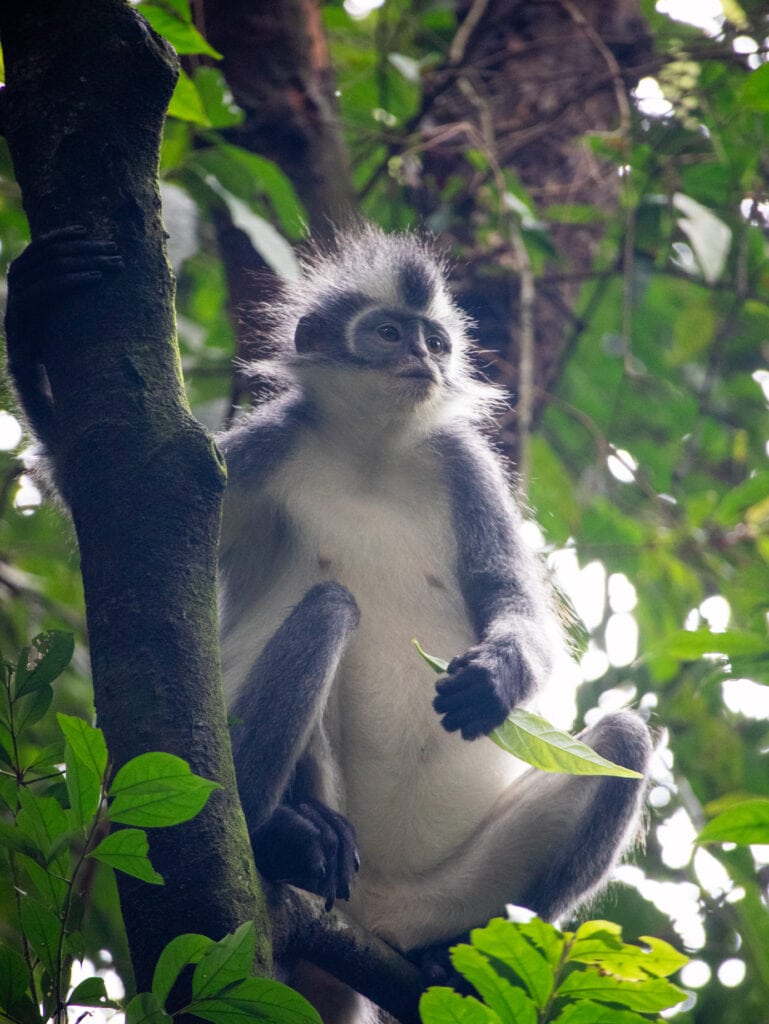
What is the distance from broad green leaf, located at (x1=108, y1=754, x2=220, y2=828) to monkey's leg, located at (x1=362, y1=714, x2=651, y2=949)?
2495mm

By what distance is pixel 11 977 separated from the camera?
2.61 metres

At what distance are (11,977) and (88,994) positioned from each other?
0.66ft

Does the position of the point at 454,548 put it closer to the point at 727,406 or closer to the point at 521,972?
the point at 521,972

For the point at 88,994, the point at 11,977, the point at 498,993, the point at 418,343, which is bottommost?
the point at 418,343

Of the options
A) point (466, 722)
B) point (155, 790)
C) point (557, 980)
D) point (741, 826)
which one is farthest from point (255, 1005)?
point (466, 722)

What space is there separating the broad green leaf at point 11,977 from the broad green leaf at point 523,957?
3.26 ft

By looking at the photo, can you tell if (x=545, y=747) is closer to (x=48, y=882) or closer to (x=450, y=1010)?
(x=450, y=1010)

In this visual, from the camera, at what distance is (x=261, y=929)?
3.04 metres

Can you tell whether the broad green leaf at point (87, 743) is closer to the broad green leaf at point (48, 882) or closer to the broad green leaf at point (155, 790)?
the broad green leaf at point (155, 790)

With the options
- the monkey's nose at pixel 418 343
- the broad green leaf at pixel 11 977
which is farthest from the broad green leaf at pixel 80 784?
the monkey's nose at pixel 418 343

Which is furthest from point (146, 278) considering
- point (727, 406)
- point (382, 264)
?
point (727, 406)

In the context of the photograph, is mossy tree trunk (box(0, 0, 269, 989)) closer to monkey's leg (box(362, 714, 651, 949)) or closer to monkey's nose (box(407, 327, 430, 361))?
monkey's leg (box(362, 714, 651, 949))

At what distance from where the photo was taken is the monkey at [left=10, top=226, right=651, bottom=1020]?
4.42 m

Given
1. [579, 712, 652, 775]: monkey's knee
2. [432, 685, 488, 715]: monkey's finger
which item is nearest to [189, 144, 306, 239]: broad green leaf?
[432, 685, 488, 715]: monkey's finger
